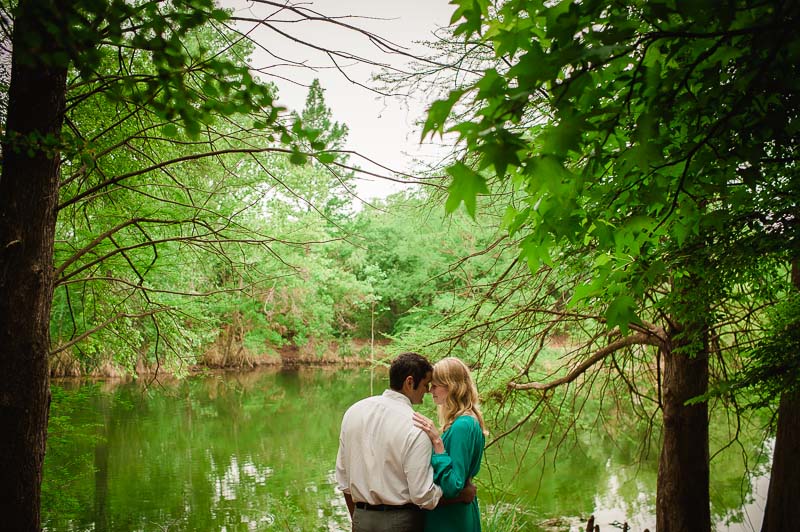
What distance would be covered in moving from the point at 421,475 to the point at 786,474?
13.3 feet

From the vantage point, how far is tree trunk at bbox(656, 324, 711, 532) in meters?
5.25

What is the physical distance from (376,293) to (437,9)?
85.8 feet

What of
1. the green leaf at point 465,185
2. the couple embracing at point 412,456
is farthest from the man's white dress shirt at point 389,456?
the green leaf at point 465,185

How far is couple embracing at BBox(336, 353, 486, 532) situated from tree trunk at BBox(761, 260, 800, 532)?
11.4 ft

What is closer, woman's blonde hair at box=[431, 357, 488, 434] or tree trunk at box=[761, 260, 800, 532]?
woman's blonde hair at box=[431, 357, 488, 434]

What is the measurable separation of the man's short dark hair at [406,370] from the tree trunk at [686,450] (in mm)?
3327

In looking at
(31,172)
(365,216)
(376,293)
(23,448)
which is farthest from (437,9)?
(365,216)

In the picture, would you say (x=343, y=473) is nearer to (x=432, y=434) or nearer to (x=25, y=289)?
(x=432, y=434)

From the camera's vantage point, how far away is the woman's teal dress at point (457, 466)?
266 centimetres

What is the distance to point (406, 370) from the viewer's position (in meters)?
2.83

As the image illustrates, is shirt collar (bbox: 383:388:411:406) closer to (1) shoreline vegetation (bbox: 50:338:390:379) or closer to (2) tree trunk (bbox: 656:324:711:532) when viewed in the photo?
(2) tree trunk (bbox: 656:324:711:532)

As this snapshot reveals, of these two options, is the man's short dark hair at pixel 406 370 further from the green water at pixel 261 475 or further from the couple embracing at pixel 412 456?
the green water at pixel 261 475

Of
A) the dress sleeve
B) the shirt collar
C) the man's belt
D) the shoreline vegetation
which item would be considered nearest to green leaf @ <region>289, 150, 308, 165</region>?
the shirt collar

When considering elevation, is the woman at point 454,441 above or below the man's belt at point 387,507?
above
